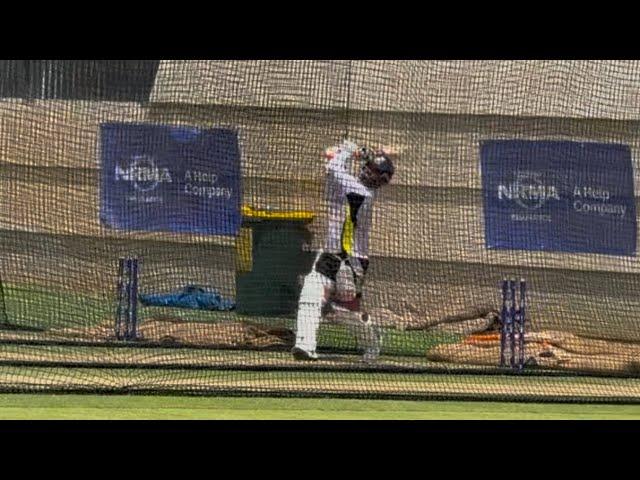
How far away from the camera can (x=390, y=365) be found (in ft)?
39.7

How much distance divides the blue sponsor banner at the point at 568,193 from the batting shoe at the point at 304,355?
6.29 feet

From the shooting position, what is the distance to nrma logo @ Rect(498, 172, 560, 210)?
1262cm

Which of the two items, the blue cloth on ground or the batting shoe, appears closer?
the batting shoe

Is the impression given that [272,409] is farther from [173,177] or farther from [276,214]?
[173,177]

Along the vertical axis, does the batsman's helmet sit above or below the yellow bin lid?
above

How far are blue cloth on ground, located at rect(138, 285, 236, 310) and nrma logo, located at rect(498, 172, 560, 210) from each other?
2460mm

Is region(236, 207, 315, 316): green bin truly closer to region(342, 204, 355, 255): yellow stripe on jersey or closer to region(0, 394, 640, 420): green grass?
region(342, 204, 355, 255): yellow stripe on jersey

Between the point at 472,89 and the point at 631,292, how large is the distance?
2098mm

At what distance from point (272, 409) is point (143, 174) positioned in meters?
3.28

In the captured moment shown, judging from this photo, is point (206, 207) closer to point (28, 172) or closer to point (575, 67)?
point (28, 172)

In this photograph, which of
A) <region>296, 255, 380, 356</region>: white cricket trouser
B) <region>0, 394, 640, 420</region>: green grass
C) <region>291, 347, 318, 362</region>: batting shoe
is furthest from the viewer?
<region>296, 255, 380, 356</region>: white cricket trouser

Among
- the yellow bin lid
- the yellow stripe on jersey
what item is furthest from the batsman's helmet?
the yellow bin lid

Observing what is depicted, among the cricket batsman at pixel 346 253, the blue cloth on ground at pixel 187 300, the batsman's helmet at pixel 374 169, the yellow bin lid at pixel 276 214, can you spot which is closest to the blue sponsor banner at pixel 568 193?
the batsman's helmet at pixel 374 169

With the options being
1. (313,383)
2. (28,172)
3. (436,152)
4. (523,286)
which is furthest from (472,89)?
(28,172)
